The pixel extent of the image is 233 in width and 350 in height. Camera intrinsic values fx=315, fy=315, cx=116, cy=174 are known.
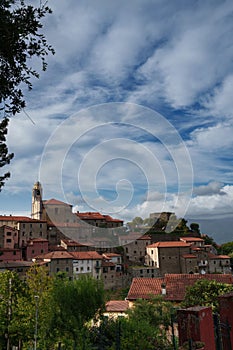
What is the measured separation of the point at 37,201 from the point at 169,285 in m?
62.7

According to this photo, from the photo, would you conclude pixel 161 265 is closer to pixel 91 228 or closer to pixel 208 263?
pixel 208 263

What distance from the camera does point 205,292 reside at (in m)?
19.0

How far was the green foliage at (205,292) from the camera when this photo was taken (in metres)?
18.4

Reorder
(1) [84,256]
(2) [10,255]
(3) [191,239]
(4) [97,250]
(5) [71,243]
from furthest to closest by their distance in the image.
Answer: (3) [191,239]
(4) [97,250]
(5) [71,243]
(1) [84,256]
(2) [10,255]

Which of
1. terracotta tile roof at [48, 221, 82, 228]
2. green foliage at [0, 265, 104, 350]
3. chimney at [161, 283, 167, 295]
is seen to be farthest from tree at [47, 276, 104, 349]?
terracotta tile roof at [48, 221, 82, 228]

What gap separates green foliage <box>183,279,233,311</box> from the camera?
18.4m

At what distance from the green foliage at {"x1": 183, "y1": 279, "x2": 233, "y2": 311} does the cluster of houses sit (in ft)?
105

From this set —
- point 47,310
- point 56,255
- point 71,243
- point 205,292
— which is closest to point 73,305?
point 47,310

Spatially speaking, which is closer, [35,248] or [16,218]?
[35,248]

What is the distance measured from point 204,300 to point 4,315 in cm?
1168

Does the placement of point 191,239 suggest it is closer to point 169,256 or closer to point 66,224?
point 169,256

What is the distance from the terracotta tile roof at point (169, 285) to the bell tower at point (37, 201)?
190 feet

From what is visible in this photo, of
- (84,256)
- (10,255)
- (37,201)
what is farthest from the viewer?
(37,201)

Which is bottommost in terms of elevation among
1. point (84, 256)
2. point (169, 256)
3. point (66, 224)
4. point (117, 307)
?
point (117, 307)
